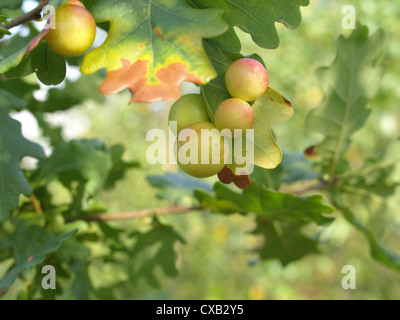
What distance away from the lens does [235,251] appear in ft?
13.7

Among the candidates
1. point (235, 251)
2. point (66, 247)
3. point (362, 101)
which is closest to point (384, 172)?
point (362, 101)

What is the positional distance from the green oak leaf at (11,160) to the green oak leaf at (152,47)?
0.97ft

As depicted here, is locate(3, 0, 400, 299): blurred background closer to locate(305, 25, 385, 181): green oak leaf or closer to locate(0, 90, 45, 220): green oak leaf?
locate(305, 25, 385, 181): green oak leaf

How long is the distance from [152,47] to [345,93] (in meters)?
0.64

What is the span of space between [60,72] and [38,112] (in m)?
0.72

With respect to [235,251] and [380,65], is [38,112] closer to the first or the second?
[380,65]

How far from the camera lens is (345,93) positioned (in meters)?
1.03

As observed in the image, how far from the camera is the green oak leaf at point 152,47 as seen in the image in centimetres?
48

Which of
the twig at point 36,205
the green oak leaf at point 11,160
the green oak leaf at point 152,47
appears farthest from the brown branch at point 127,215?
the green oak leaf at point 152,47

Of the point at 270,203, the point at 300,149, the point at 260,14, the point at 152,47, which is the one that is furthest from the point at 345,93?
the point at 300,149

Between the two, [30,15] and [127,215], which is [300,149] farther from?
[30,15]

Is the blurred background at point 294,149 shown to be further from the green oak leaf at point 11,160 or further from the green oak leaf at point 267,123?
the green oak leaf at point 267,123

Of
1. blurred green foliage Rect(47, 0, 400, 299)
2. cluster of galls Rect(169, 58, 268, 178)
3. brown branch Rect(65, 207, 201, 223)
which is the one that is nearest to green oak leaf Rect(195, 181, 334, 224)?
brown branch Rect(65, 207, 201, 223)

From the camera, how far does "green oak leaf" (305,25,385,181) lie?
0.99 meters
